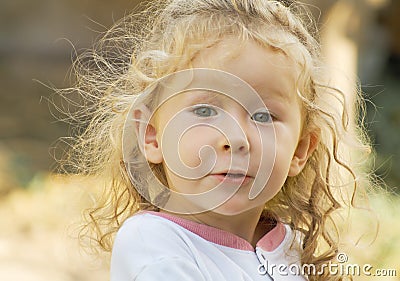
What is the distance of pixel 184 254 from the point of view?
5.62 ft

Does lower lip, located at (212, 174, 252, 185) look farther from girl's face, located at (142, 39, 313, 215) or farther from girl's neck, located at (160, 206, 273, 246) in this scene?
girl's neck, located at (160, 206, 273, 246)

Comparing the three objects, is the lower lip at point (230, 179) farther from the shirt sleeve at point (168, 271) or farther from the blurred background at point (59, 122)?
the blurred background at point (59, 122)

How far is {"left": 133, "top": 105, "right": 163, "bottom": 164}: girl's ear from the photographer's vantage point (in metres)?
1.91

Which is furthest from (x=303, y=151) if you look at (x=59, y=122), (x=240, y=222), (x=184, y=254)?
(x=59, y=122)

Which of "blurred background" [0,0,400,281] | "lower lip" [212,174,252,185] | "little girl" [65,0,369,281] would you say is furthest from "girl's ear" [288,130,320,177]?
"blurred background" [0,0,400,281]

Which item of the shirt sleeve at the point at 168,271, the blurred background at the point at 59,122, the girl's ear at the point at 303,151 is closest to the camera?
the shirt sleeve at the point at 168,271

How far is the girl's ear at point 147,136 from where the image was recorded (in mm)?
1913

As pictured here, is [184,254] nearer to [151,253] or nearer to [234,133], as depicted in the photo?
[151,253]

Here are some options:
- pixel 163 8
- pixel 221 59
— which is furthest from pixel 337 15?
pixel 221 59

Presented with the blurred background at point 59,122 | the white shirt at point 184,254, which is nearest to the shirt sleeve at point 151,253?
the white shirt at point 184,254

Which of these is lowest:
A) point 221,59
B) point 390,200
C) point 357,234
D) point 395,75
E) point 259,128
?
point 395,75

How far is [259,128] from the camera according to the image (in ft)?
5.89

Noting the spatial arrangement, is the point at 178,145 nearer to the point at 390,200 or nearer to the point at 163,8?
the point at 163,8

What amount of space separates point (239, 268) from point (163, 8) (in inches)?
26.7
